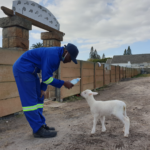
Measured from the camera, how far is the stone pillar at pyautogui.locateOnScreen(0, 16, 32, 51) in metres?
5.48

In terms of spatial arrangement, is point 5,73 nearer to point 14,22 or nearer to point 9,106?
point 9,106

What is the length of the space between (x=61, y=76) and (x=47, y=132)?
4.19 meters

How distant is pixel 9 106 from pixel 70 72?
12.6ft

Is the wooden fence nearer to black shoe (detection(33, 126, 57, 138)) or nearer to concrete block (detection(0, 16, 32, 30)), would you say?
concrete block (detection(0, 16, 32, 30))

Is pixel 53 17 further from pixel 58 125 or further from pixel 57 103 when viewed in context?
pixel 58 125

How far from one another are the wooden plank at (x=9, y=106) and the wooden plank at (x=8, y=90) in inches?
5.3

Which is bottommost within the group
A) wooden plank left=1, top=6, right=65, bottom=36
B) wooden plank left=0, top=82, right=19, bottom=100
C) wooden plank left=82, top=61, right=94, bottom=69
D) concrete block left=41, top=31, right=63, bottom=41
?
wooden plank left=0, top=82, right=19, bottom=100

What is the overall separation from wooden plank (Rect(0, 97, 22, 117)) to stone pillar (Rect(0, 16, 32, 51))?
201 cm

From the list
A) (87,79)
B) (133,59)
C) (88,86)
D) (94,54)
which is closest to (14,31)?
(87,79)

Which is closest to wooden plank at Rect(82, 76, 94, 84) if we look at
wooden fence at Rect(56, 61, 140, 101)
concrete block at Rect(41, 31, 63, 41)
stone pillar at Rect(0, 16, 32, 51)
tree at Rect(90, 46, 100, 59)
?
wooden fence at Rect(56, 61, 140, 101)

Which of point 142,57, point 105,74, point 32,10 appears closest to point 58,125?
point 32,10

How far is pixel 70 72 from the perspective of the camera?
7988mm

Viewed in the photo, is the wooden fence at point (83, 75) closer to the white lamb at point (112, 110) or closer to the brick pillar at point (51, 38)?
the brick pillar at point (51, 38)

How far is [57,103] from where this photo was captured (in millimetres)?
7109
